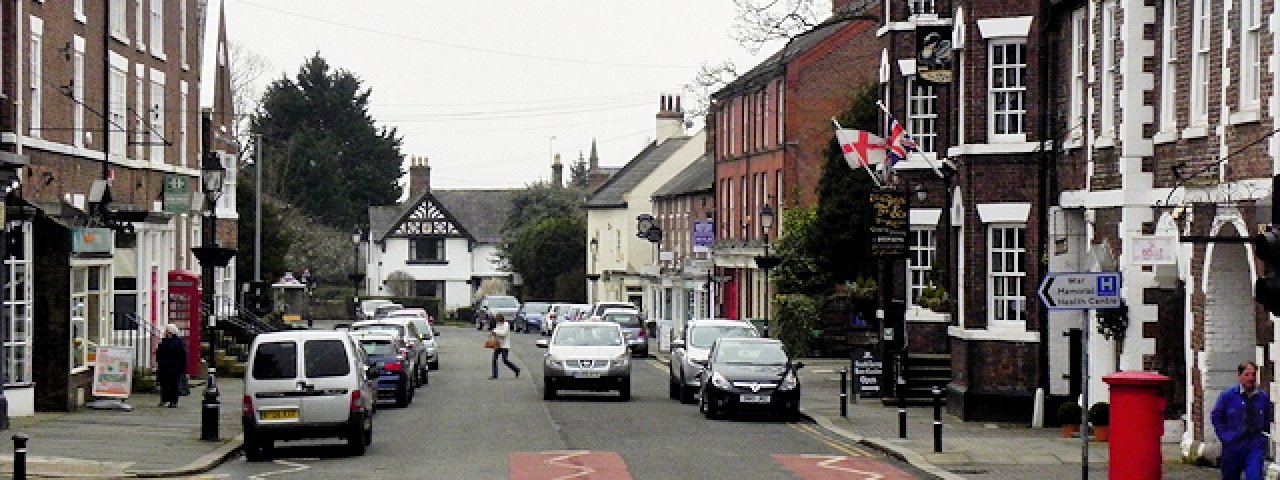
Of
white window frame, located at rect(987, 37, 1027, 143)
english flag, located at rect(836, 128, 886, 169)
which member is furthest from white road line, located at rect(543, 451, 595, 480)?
english flag, located at rect(836, 128, 886, 169)

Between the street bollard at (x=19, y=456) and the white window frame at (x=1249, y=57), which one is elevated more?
the white window frame at (x=1249, y=57)

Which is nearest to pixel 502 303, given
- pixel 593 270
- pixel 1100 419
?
pixel 593 270

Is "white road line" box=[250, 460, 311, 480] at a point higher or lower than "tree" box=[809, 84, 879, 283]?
lower

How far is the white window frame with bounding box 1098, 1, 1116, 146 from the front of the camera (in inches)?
1101

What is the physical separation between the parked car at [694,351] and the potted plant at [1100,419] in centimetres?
1034

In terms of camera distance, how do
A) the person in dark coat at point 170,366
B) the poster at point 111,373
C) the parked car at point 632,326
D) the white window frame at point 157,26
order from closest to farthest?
the poster at point 111,373 → the person in dark coat at point 170,366 → the white window frame at point 157,26 → the parked car at point 632,326

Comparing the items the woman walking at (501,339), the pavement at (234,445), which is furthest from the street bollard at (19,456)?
the woman walking at (501,339)

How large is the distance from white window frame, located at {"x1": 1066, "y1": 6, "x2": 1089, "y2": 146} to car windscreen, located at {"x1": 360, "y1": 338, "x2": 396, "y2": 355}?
1424 cm

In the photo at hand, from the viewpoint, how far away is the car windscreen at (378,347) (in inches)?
1485

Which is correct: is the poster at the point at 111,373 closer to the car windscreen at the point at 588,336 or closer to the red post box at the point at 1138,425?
the car windscreen at the point at 588,336

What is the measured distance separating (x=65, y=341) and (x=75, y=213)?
7.48ft

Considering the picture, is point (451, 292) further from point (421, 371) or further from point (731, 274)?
point (421, 371)

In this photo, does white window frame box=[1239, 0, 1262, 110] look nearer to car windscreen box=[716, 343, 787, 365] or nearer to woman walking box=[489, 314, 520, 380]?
car windscreen box=[716, 343, 787, 365]

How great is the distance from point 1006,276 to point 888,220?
4018 millimetres
